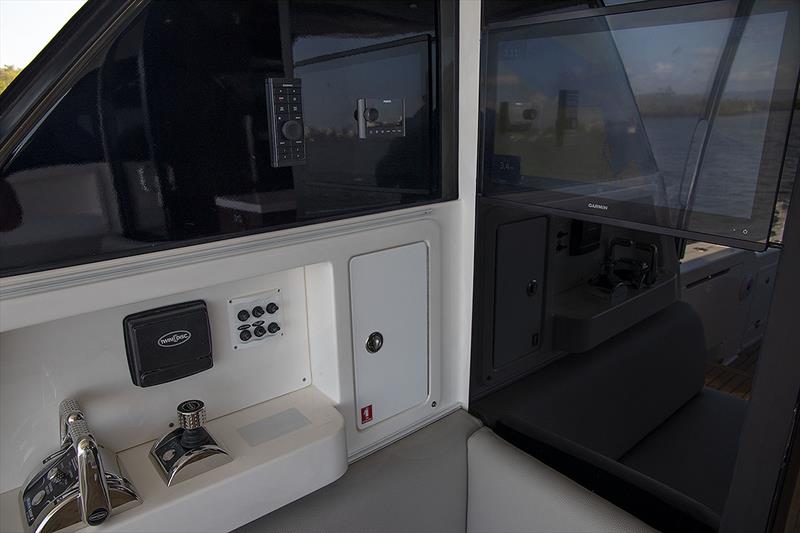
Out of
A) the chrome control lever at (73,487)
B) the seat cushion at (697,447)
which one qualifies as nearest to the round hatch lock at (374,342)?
the chrome control lever at (73,487)

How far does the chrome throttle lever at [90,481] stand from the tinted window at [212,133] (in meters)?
0.26

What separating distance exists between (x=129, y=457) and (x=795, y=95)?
1179 millimetres

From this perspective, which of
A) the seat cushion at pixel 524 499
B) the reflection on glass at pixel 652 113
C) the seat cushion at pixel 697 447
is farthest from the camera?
the seat cushion at pixel 697 447

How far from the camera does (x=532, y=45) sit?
41.4 inches

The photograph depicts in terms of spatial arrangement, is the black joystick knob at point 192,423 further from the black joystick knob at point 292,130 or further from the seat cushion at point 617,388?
the seat cushion at point 617,388

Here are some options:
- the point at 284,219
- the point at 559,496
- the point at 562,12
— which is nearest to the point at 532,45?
the point at 562,12

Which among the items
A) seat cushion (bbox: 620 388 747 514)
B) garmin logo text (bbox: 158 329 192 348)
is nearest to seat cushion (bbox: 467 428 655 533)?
seat cushion (bbox: 620 388 747 514)

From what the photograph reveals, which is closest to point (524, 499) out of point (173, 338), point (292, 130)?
point (173, 338)

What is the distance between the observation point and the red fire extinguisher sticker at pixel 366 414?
46.8 inches

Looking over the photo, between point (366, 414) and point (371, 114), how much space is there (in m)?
0.65

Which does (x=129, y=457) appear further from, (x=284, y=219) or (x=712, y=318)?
(x=712, y=318)

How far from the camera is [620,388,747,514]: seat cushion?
4.20 ft

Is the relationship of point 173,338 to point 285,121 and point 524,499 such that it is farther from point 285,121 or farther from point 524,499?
point 524,499

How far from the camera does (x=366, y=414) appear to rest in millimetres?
1194
